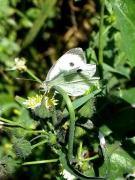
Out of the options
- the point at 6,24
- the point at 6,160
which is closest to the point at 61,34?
the point at 6,24

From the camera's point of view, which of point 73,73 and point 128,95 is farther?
point 128,95

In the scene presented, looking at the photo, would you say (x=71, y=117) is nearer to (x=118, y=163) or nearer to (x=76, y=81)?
(x=76, y=81)

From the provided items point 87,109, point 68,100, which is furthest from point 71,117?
point 87,109

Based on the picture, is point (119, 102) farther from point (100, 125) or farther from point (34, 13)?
point (34, 13)

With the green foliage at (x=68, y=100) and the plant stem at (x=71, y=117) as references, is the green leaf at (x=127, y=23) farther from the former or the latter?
the plant stem at (x=71, y=117)

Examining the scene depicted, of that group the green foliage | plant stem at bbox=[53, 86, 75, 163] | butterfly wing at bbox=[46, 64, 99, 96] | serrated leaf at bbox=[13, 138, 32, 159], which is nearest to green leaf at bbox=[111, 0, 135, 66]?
the green foliage

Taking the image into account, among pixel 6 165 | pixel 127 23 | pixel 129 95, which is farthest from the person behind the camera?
pixel 129 95
